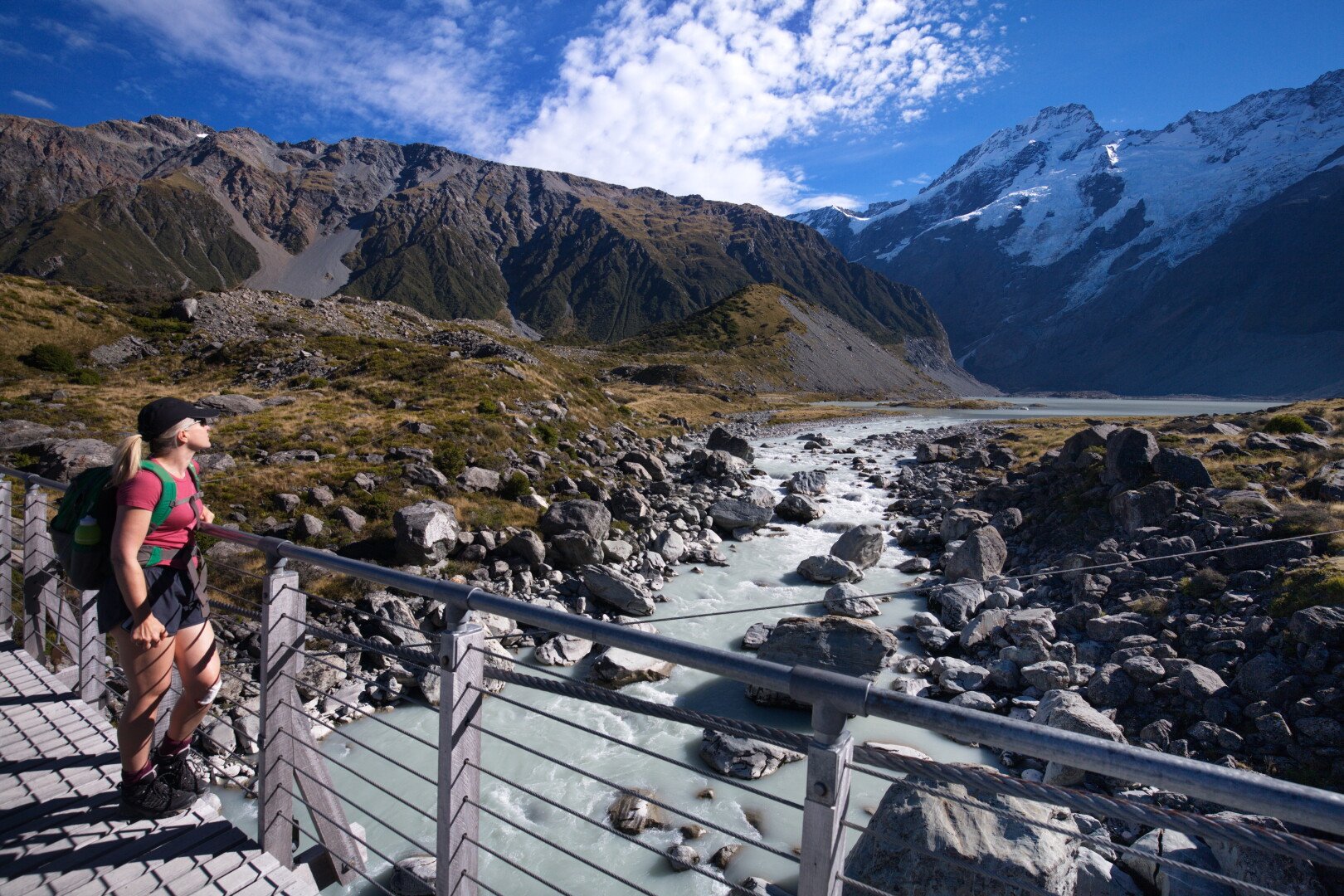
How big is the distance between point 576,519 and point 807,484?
15427mm

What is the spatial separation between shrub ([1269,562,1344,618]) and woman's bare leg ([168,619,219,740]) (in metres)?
15.3

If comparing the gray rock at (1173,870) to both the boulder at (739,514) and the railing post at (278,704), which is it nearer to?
the railing post at (278,704)

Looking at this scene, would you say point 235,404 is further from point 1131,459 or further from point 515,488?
point 1131,459

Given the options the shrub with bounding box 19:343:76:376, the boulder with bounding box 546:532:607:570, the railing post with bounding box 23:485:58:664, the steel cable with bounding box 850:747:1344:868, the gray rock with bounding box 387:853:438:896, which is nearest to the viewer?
the steel cable with bounding box 850:747:1344:868

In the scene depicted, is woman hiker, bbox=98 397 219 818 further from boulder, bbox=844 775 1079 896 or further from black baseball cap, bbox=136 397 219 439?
boulder, bbox=844 775 1079 896

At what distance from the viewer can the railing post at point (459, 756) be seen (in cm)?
313

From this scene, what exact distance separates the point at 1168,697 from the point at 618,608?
10.8m

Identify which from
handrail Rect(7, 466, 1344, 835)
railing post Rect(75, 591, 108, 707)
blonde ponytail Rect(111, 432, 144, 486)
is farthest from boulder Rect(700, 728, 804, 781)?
blonde ponytail Rect(111, 432, 144, 486)

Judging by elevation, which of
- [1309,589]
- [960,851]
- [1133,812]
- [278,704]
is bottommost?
[960,851]

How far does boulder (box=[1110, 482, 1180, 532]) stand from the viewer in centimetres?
1783

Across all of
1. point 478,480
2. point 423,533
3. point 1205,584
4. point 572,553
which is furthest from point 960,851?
point 478,480

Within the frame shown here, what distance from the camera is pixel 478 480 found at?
21547 millimetres

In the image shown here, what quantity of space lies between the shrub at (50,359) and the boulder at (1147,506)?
5051 cm

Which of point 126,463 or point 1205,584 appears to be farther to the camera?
point 1205,584
